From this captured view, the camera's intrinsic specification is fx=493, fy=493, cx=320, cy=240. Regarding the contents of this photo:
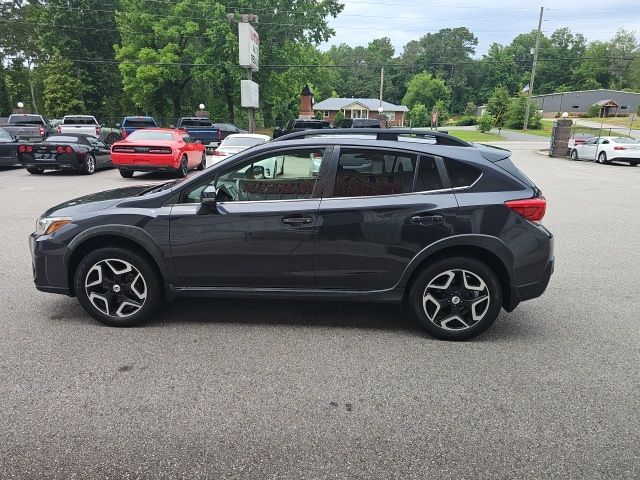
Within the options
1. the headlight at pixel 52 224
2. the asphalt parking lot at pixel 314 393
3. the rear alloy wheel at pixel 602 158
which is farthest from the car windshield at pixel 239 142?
the rear alloy wheel at pixel 602 158

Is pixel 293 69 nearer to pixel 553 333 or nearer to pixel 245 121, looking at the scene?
pixel 245 121

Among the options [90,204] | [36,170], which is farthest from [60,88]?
[90,204]

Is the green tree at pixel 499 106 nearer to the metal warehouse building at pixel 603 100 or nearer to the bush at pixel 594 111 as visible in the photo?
the metal warehouse building at pixel 603 100

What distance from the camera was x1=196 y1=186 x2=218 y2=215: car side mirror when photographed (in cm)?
404

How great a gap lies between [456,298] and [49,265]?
3.49 metres

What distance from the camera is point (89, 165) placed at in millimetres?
16156

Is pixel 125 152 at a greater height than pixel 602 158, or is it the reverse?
pixel 125 152

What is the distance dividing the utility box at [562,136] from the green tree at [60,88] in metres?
44.4

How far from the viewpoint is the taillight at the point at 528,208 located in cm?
399

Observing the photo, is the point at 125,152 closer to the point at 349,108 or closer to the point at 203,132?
the point at 203,132

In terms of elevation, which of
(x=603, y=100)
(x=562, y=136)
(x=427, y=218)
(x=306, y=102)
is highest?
(x=603, y=100)

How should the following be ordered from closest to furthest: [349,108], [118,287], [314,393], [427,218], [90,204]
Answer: [314,393], [427,218], [118,287], [90,204], [349,108]

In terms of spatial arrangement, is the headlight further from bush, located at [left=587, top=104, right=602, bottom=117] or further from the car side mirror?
bush, located at [left=587, top=104, right=602, bottom=117]

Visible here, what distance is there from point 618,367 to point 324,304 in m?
2.55
